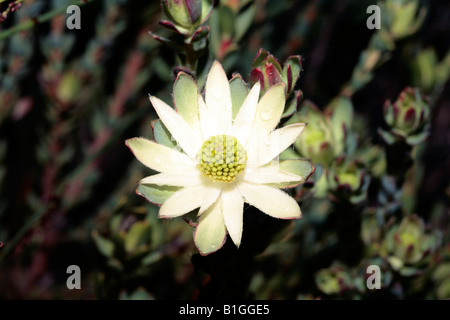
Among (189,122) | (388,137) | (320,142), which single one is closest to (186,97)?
(189,122)

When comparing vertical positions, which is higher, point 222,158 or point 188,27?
point 188,27

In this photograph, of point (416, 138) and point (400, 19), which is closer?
point (416, 138)

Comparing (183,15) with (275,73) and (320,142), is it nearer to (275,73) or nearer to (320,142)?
(275,73)

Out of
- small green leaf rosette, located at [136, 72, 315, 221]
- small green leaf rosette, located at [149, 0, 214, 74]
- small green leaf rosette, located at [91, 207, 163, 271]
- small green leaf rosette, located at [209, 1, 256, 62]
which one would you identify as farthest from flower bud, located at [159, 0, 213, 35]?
small green leaf rosette, located at [91, 207, 163, 271]

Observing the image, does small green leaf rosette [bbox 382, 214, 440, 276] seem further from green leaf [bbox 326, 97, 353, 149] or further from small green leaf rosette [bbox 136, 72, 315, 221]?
small green leaf rosette [bbox 136, 72, 315, 221]

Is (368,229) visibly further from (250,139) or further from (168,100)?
(168,100)
